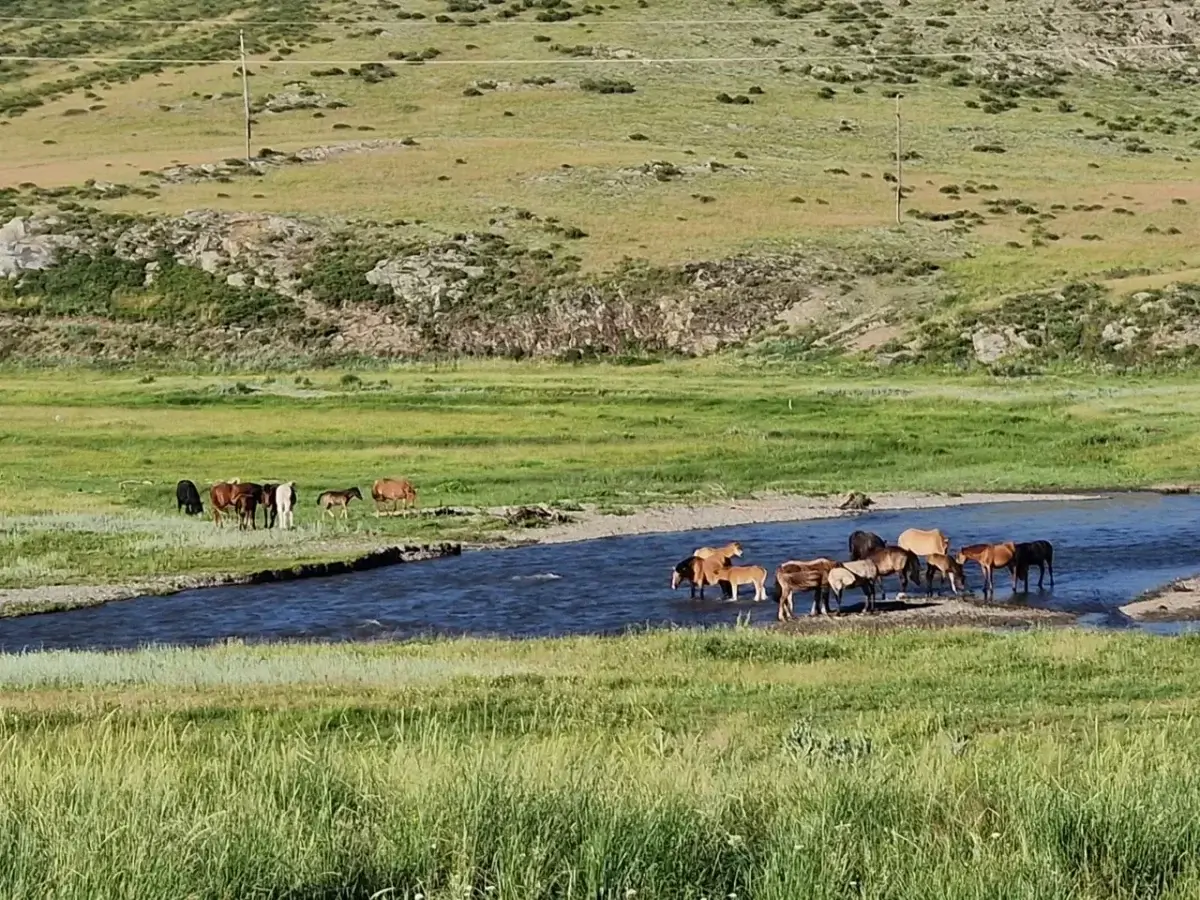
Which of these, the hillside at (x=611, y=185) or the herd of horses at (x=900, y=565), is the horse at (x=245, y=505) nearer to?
the herd of horses at (x=900, y=565)

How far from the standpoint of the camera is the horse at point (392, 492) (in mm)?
35250

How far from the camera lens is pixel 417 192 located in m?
95.6

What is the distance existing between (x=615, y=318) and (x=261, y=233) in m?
20.8

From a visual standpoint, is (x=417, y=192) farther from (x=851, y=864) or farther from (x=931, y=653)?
(x=851, y=864)

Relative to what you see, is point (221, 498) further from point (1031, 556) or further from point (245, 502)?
point (1031, 556)

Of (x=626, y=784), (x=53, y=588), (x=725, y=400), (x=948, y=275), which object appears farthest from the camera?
(x=948, y=275)

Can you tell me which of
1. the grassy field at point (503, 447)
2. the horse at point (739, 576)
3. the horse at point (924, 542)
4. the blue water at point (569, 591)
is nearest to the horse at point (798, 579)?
the blue water at point (569, 591)

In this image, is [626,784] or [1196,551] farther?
[1196,551]

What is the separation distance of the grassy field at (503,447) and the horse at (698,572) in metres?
6.42

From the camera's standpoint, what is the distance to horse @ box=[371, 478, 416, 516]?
35250 mm

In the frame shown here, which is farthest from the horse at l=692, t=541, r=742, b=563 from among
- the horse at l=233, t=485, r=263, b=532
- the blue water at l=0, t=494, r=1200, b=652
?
the horse at l=233, t=485, r=263, b=532

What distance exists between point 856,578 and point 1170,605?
4.78m

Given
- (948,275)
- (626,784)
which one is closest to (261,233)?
(948,275)

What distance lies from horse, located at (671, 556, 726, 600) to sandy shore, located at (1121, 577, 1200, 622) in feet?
19.9
